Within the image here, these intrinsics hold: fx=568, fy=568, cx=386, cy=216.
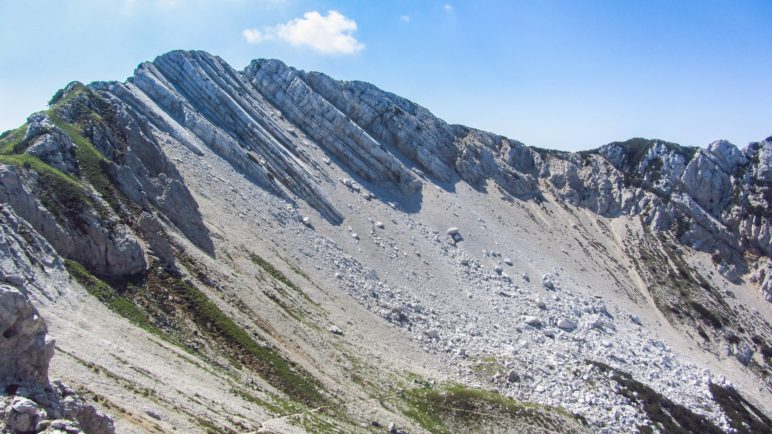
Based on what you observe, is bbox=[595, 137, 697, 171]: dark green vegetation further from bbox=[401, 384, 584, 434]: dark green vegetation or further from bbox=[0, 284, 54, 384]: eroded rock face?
bbox=[0, 284, 54, 384]: eroded rock face

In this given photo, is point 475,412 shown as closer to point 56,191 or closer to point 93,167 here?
point 56,191

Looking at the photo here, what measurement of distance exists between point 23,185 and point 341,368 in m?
31.1

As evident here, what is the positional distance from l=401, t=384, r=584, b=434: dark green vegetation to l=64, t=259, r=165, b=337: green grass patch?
945 inches

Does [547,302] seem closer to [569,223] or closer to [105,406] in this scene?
[569,223]

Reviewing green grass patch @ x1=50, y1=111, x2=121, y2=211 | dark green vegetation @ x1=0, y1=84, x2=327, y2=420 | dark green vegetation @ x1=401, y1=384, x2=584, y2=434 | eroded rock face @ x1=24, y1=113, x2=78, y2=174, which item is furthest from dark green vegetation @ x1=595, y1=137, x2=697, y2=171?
eroded rock face @ x1=24, y1=113, x2=78, y2=174

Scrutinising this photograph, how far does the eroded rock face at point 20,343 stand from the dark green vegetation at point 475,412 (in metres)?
34.1

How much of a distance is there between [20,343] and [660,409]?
69.1 meters

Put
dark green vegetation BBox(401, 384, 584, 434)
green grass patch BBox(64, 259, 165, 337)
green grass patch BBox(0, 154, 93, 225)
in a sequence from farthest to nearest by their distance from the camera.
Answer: dark green vegetation BBox(401, 384, 584, 434)
green grass patch BBox(0, 154, 93, 225)
green grass patch BBox(64, 259, 165, 337)

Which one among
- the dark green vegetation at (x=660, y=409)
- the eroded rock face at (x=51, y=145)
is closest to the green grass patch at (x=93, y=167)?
the eroded rock face at (x=51, y=145)

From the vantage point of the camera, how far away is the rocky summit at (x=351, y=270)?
37625mm

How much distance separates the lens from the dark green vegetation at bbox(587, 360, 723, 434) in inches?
2633

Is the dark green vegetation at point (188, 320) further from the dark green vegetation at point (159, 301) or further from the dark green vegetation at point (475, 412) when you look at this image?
the dark green vegetation at point (475, 412)

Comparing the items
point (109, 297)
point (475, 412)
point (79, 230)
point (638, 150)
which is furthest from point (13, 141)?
point (638, 150)

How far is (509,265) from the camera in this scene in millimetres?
98875
